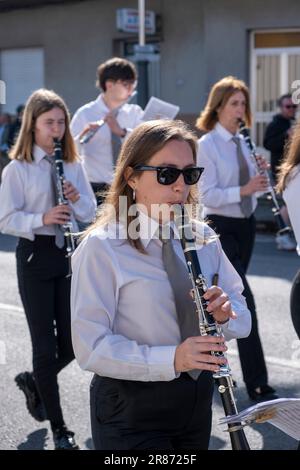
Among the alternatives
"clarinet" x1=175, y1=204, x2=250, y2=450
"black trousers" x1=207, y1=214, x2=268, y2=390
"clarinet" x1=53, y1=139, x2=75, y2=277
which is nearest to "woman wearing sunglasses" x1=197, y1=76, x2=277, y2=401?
"black trousers" x1=207, y1=214, x2=268, y2=390

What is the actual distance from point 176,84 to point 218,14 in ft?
6.02

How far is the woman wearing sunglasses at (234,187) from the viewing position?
552 centimetres

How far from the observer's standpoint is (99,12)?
61.4ft

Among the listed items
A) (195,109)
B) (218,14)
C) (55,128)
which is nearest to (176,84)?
(195,109)

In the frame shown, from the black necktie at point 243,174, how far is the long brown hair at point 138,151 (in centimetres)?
263

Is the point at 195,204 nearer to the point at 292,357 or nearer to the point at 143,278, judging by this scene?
the point at 143,278

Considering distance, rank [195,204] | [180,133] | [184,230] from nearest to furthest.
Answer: [184,230] < [180,133] < [195,204]

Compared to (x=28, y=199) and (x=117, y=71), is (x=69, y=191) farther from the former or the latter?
(x=117, y=71)

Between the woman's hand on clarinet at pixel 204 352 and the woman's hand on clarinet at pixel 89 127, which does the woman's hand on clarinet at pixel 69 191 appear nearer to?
the woman's hand on clarinet at pixel 89 127

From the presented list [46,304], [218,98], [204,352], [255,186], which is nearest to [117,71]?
[218,98]

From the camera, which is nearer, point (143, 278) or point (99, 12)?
point (143, 278)

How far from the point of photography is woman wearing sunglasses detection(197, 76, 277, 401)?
18.1 ft

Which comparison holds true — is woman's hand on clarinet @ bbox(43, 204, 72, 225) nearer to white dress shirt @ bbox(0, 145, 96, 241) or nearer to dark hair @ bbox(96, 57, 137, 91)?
white dress shirt @ bbox(0, 145, 96, 241)

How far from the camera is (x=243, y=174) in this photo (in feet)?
18.9
